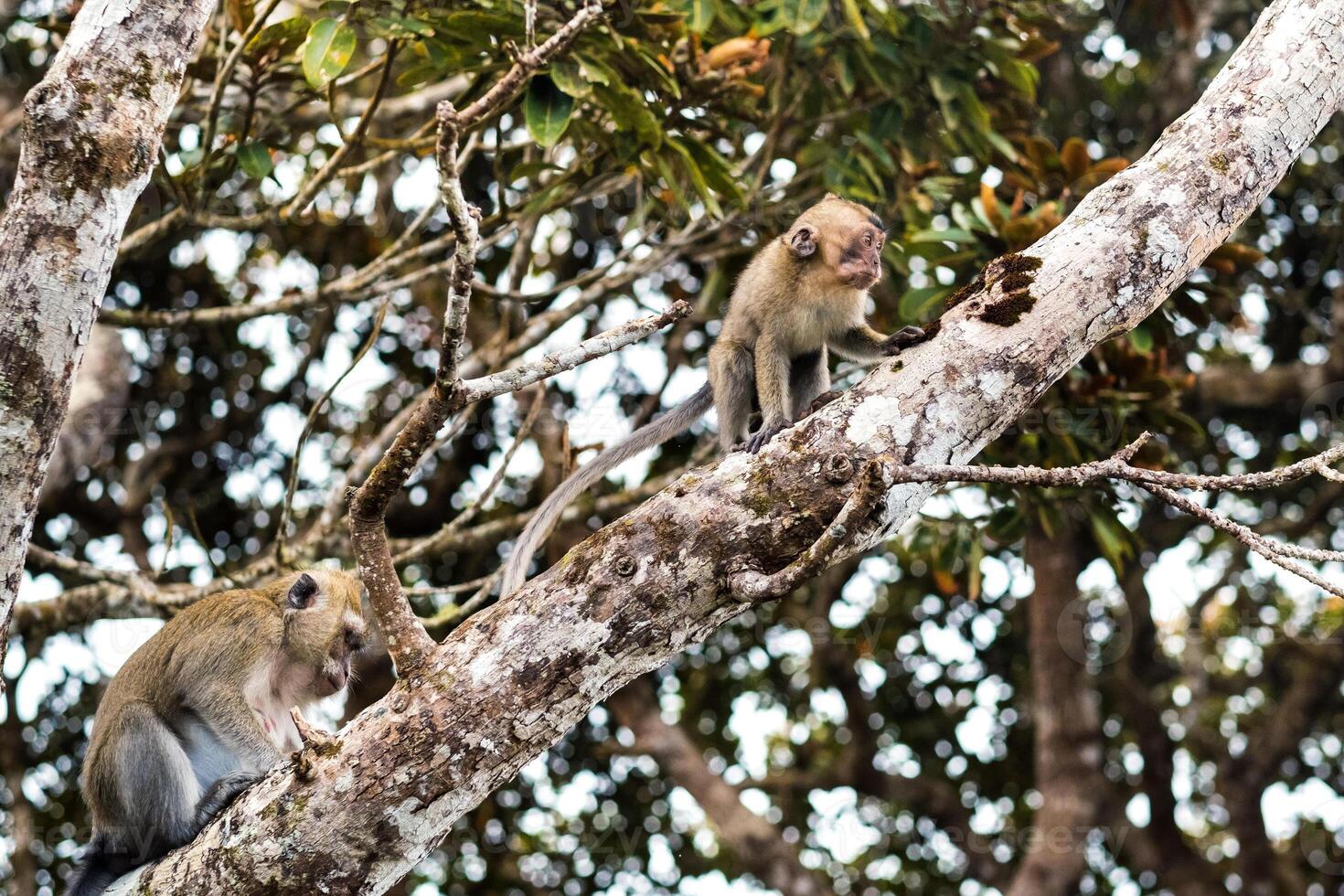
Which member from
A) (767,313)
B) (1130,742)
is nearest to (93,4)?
(767,313)

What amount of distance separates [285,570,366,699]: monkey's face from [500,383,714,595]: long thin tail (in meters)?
0.79

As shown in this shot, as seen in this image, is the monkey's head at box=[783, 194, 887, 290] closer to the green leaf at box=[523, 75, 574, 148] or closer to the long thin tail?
the long thin tail

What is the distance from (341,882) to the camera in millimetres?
3049

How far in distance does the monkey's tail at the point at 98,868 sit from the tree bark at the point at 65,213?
4.82ft

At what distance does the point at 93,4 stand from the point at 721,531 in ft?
7.26

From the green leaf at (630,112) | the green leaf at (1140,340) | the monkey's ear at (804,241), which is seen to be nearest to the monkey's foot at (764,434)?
the monkey's ear at (804,241)

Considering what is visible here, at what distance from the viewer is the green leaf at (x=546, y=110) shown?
517 centimetres

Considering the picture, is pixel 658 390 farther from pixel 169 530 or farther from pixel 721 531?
pixel 721 531

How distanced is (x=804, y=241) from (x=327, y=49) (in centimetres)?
201

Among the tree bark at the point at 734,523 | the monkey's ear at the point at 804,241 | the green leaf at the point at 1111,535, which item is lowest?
the green leaf at the point at 1111,535

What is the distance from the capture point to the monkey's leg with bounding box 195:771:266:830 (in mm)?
4199

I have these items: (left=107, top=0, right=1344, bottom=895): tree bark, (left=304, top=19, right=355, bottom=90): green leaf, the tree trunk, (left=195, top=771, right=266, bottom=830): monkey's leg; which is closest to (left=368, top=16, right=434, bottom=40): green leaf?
(left=304, top=19, right=355, bottom=90): green leaf

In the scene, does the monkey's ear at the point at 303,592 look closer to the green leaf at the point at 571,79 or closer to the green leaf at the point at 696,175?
the green leaf at the point at 571,79

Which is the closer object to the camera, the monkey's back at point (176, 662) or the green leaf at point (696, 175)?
the monkey's back at point (176, 662)
